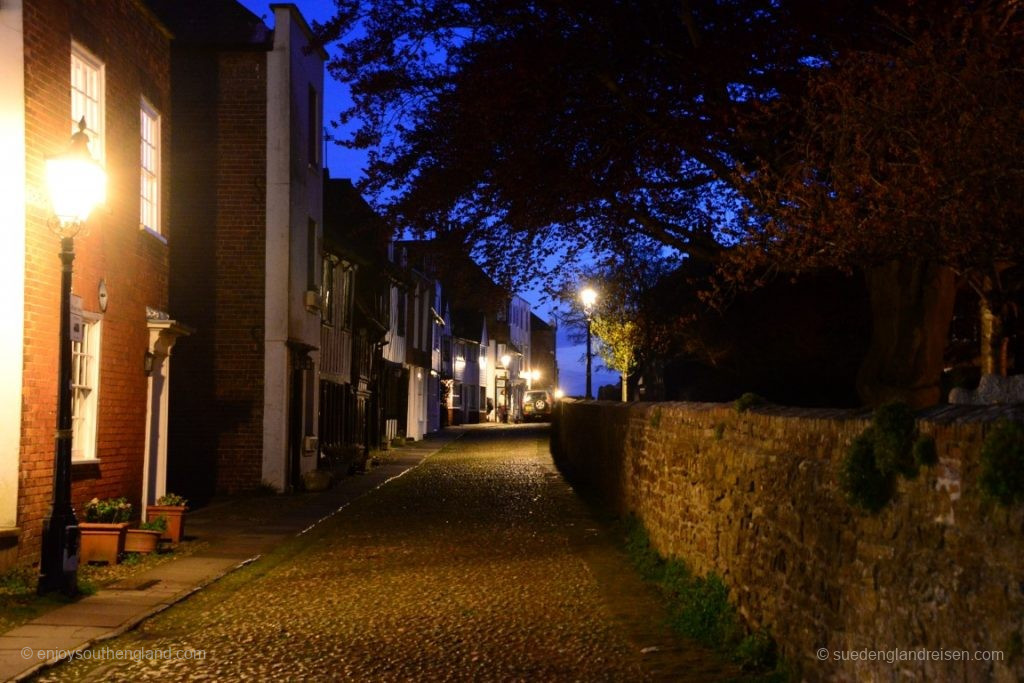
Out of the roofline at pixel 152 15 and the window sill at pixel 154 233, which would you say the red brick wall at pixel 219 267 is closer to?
the roofline at pixel 152 15

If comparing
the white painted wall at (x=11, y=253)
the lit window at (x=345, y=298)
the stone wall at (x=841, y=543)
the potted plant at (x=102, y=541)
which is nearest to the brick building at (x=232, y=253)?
the lit window at (x=345, y=298)

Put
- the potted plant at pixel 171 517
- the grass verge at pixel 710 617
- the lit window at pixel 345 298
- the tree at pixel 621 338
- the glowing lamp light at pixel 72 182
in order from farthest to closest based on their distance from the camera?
the tree at pixel 621 338
the lit window at pixel 345 298
the potted plant at pixel 171 517
the glowing lamp light at pixel 72 182
the grass verge at pixel 710 617

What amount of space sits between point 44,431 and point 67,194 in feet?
9.24

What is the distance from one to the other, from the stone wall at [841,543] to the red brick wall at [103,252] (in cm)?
656

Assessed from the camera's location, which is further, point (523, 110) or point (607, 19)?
point (523, 110)

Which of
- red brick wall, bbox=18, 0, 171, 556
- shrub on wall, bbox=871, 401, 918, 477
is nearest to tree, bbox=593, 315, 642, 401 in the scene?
red brick wall, bbox=18, 0, 171, 556

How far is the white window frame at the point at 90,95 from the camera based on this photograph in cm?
1324

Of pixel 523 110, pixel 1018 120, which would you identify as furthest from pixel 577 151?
pixel 1018 120

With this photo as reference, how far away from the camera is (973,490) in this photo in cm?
493

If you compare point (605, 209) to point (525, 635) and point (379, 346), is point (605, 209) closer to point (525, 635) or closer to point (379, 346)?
point (525, 635)

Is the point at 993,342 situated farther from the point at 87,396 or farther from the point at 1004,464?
the point at 87,396

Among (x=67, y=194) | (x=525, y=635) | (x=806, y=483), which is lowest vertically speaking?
(x=525, y=635)

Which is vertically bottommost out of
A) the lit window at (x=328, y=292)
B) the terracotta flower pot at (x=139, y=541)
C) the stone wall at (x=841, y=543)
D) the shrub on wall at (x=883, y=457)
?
the terracotta flower pot at (x=139, y=541)

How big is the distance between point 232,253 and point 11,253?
37.5ft
